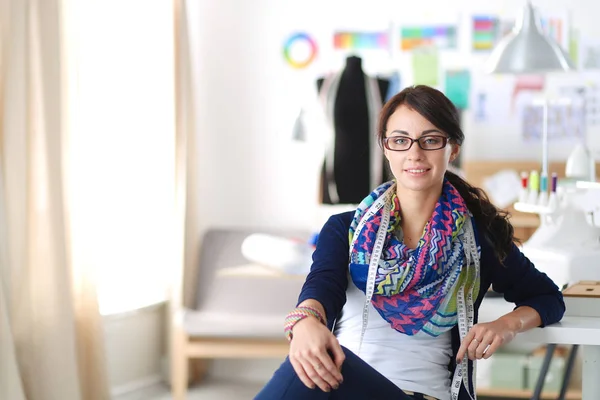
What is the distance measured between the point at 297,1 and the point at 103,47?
1068mm

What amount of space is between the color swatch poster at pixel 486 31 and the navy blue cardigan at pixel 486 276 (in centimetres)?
264

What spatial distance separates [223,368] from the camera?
4449 mm

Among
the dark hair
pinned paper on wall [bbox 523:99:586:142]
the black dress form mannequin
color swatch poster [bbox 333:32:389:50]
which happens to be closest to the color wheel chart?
color swatch poster [bbox 333:32:389:50]

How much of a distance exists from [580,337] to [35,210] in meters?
1.80

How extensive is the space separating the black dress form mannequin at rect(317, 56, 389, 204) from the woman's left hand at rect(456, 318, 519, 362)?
93.1 inches

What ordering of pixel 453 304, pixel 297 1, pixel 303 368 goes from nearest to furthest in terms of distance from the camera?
1. pixel 303 368
2. pixel 453 304
3. pixel 297 1

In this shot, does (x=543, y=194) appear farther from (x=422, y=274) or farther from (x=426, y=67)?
(x=426, y=67)

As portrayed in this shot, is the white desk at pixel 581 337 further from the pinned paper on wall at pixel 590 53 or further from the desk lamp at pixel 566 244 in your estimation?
the pinned paper on wall at pixel 590 53

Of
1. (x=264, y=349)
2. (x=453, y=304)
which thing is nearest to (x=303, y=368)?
(x=453, y=304)

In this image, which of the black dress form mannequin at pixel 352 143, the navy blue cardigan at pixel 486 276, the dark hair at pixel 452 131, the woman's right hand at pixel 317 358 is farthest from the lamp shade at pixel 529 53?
the woman's right hand at pixel 317 358

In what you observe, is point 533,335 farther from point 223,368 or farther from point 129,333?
point 223,368

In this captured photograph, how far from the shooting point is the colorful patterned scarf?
171 cm

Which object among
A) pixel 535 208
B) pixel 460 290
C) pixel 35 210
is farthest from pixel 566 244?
pixel 35 210

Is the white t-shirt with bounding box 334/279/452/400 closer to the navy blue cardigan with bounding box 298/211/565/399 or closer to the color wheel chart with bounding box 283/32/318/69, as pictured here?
the navy blue cardigan with bounding box 298/211/565/399
